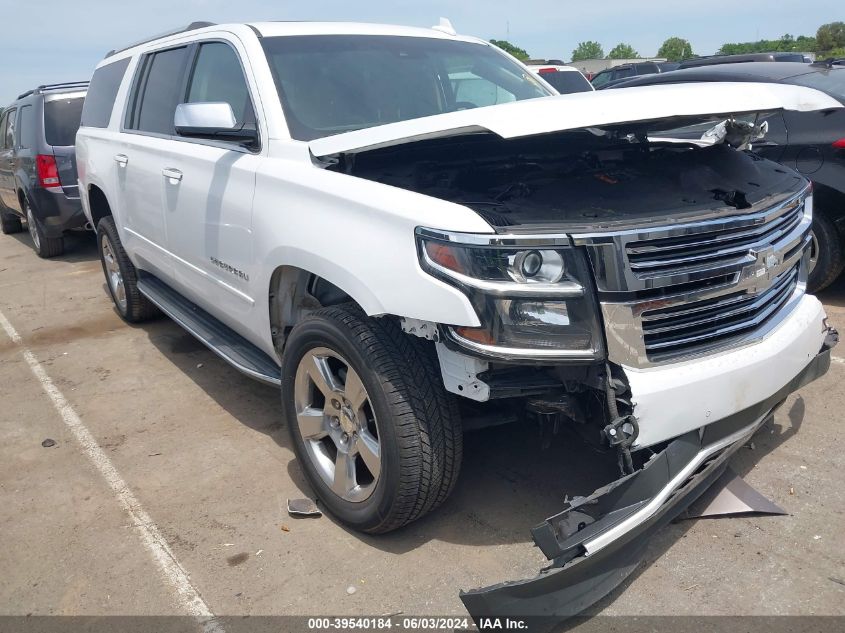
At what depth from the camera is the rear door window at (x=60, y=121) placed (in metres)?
8.70

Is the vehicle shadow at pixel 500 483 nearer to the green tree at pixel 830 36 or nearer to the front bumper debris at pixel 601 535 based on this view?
the front bumper debris at pixel 601 535

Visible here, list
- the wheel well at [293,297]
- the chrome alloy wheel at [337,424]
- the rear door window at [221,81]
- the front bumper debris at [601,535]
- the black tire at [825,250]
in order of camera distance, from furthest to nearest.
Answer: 1. the black tire at [825,250]
2. the rear door window at [221,81]
3. the wheel well at [293,297]
4. the chrome alloy wheel at [337,424]
5. the front bumper debris at [601,535]

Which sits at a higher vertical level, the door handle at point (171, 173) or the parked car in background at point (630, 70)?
the door handle at point (171, 173)

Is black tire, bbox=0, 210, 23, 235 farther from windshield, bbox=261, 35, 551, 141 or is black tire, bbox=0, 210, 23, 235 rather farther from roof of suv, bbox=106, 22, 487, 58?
windshield, bbox=261, 35, 551, 141

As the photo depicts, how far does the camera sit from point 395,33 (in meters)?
4.03

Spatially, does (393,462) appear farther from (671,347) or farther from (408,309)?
(671,347)

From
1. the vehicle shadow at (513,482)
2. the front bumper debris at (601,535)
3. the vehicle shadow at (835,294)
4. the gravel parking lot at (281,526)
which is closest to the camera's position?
the front bumper debris at (601,535)

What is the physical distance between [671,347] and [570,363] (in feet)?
1.27

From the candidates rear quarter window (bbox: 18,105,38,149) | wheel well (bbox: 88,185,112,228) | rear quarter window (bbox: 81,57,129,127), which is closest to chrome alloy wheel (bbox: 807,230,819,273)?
rear quarter window (bbox: 81,57,129,127)

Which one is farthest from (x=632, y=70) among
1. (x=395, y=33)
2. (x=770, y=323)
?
(x=770, y=323)

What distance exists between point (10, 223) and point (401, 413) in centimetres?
1149

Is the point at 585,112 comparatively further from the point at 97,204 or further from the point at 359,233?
the point at 97,204

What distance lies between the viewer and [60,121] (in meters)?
8.77

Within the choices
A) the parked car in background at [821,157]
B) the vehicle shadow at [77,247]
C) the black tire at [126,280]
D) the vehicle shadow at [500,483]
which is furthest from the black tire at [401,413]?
the vehicle shadow at [77,247]
